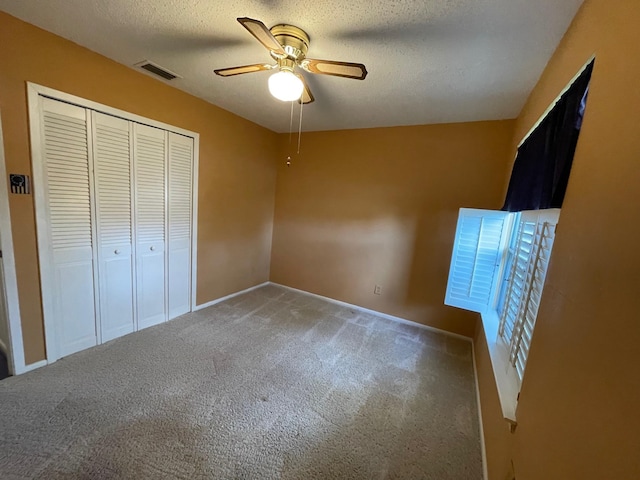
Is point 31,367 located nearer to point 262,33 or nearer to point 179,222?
point 179,222

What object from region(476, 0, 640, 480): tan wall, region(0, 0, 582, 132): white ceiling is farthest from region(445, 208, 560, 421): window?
region(0, 0, 582, 132): white ceiling

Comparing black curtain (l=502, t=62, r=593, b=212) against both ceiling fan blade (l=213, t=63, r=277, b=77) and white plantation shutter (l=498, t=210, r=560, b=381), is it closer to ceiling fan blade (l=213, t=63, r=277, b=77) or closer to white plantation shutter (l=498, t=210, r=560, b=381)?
white plantation shutter (l=498, t=210, r=560, b=381)

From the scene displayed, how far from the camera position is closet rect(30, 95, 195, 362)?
1898 mm

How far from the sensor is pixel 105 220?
7.22 ft

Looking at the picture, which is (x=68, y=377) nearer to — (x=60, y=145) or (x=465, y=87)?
(x=60, y=145)

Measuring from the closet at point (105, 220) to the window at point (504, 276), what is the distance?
3.01 m

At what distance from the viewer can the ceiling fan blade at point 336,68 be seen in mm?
1410

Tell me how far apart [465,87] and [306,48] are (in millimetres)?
1343

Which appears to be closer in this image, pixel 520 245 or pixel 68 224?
pixel 520 245

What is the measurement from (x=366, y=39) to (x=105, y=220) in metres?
2.52

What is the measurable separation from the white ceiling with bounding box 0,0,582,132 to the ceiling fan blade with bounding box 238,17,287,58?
0.62 ft

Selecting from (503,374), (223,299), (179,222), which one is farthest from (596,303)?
(223,299)

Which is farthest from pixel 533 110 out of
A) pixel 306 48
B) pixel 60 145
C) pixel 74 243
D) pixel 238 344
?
pixel 74 243

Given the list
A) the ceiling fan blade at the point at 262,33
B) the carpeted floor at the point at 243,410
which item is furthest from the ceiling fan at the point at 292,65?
the carpeted floor at the point at 243,410
